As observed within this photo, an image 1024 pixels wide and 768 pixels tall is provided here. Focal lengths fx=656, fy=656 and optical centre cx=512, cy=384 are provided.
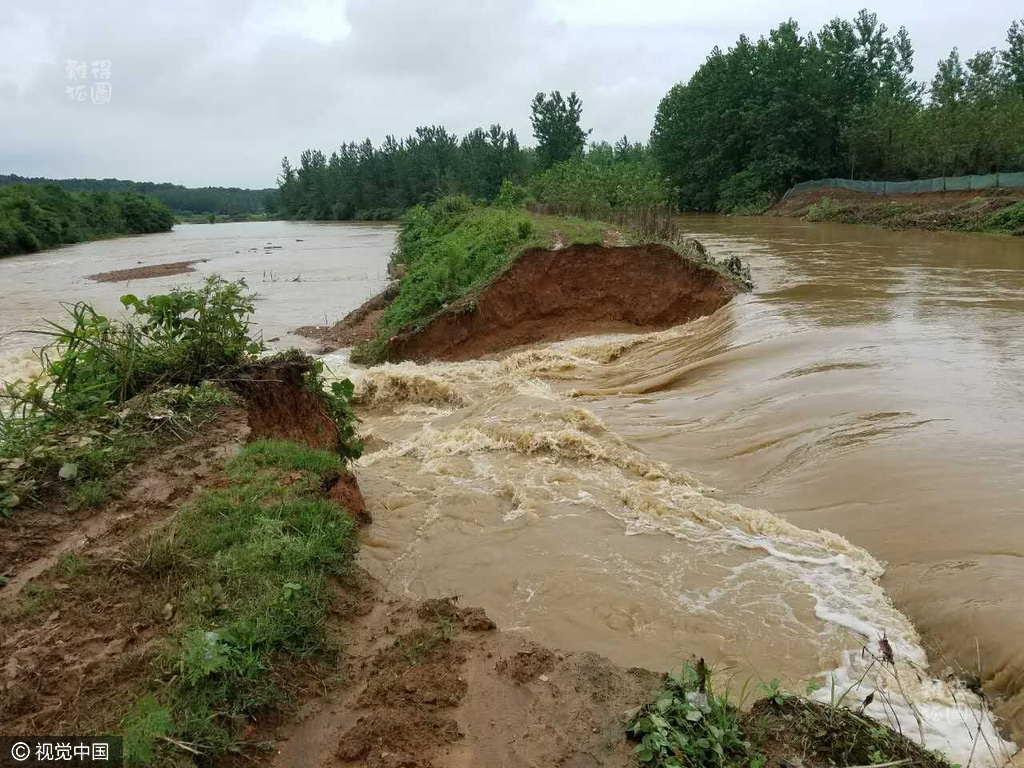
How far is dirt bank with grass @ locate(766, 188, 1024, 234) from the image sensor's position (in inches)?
1020

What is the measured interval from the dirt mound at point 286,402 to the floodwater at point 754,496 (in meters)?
0.92

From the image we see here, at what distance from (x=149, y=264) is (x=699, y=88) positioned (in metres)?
40.9

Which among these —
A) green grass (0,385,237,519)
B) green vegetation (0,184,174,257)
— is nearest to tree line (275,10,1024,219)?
green grass (0,385,237,519)

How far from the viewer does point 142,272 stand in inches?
1145

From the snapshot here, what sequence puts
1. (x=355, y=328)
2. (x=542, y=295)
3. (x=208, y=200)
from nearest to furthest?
(x=542, y=295) < (x=355, y=328) < (x=208, y=200)

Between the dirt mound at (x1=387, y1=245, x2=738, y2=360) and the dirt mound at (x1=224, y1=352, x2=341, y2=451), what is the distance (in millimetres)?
7037

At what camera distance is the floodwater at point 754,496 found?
13.4 ft

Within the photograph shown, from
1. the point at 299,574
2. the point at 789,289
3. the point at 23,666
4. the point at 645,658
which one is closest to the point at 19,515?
the point at 23,666

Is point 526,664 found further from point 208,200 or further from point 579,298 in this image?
point 208,200

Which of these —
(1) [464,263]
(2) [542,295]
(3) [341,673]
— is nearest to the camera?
(3) [341,673]

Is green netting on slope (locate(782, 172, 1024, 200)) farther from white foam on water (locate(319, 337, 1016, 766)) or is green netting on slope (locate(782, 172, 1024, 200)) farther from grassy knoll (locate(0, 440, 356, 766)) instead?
grassy knoll (locate(0, 440, 356, 766))

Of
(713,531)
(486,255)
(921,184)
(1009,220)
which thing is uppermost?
(921,184)

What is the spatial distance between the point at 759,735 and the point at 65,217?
6271 cm

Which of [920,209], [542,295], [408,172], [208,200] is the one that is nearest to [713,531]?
[542,295]
